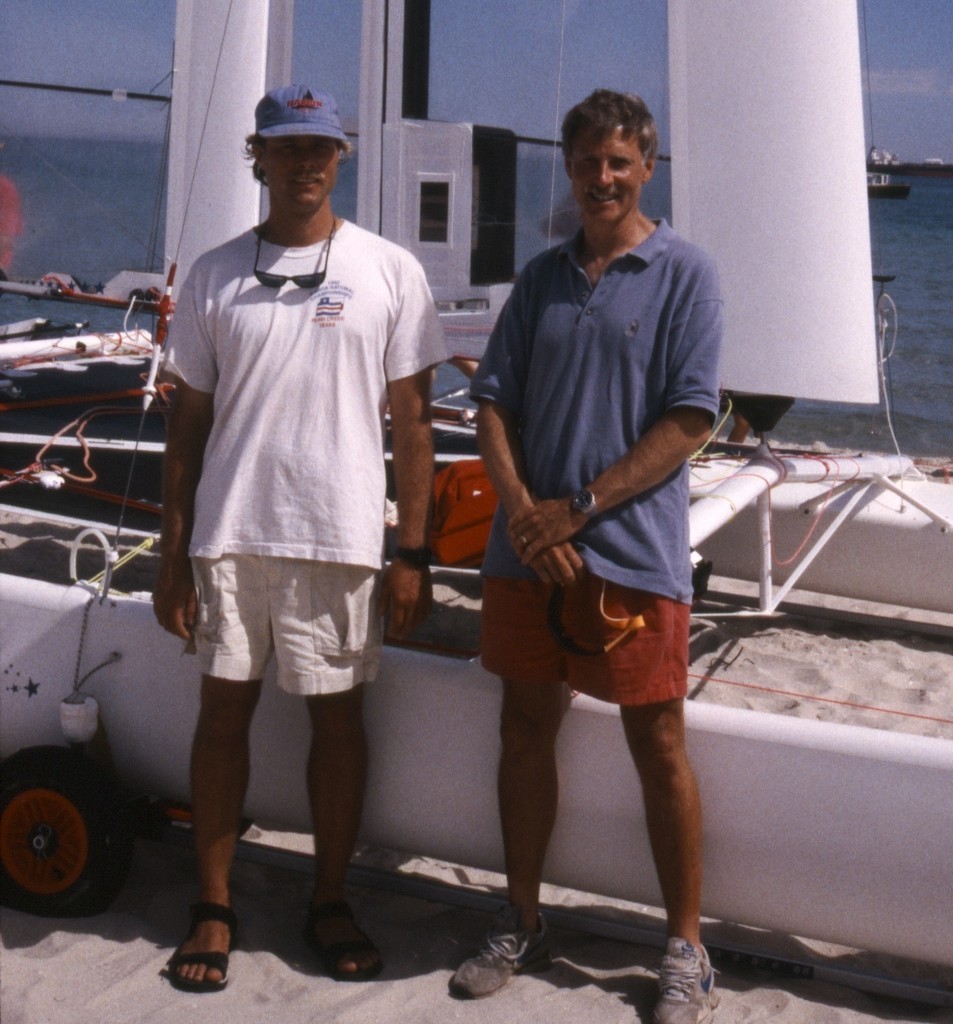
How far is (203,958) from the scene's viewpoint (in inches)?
87.7

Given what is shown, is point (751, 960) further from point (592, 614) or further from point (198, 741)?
point (198, 741)

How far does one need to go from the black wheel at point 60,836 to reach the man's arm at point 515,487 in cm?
93

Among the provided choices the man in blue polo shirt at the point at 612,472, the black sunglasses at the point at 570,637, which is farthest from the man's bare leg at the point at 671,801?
the black sunglasses at the point at 570,637

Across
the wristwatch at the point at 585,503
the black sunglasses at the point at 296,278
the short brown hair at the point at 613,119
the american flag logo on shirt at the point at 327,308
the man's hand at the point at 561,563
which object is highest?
the short brown hair at the point at 613,119

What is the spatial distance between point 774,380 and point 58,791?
1.86m

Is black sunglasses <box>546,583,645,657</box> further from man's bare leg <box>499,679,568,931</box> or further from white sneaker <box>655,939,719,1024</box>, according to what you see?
white sneaker <box>655,939,719,1024</box>

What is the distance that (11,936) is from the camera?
2.40 metres

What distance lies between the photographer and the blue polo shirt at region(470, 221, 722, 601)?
2.04 metres

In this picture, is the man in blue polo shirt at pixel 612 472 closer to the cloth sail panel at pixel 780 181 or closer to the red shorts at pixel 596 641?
the red shorts at pixel 596 641

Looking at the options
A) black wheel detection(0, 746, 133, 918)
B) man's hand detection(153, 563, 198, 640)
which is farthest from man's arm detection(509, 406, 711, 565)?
black wheel detection(0, 746, 133, 918)

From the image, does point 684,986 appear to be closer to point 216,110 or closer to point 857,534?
point 857,534

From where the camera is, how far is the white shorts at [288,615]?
2.20 metres

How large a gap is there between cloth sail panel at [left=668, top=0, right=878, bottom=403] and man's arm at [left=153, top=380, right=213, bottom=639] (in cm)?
153

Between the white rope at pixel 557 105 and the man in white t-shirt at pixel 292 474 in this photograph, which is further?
the white rope at pixel 557 105
